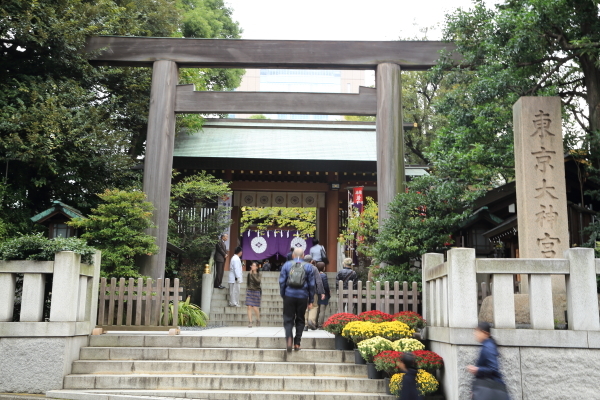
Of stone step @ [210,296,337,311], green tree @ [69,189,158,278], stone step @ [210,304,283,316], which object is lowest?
stone step @ [210,304,283,316]

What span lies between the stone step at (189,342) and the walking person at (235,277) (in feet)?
19.3

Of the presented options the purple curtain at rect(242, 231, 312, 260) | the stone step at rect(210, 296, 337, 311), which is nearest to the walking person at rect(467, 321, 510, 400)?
the stone step at rect(210, 296, 337, 311)

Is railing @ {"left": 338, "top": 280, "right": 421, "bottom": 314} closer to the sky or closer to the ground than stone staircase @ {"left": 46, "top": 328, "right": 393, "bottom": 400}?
closer to the sky

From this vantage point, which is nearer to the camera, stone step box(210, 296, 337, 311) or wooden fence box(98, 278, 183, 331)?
wooden fence box(98, 278, 183, 331)

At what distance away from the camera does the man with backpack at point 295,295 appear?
8184 mm

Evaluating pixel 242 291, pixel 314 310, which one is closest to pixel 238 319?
pixel 242 291

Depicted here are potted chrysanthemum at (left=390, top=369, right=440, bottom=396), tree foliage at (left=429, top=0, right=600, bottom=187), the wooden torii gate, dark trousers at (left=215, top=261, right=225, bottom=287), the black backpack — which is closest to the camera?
potted chrysanthemum at (left=390, top=369, right=440, bottom=396)

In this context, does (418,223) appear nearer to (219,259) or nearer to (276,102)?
(276,102)

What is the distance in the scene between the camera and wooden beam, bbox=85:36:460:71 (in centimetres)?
1370

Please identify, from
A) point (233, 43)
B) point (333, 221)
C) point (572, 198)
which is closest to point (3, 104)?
point (233, 43)

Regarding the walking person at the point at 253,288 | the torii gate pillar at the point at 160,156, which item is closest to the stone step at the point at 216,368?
the walking person at the point at 253,288

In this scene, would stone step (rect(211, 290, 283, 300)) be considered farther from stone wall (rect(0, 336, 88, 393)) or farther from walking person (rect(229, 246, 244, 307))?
stone wall (rect(0, 336, 88, 393))

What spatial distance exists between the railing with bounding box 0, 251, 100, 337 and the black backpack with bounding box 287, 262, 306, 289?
295 centimetres

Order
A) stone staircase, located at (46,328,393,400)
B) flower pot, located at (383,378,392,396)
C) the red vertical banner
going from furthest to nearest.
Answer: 1. the red vertical banner
2. flower pot, located at (383,378,392,396)
3. stone staircase, located at (46,328,393,400)
